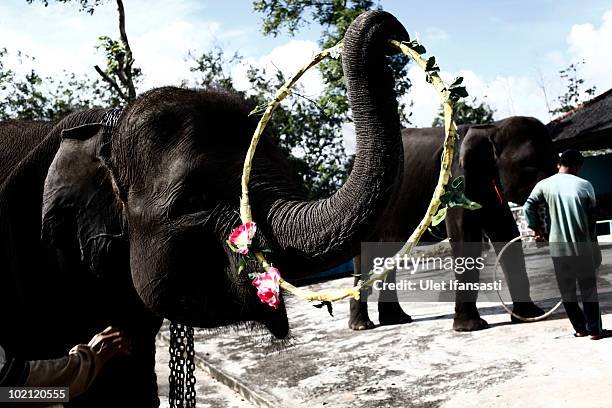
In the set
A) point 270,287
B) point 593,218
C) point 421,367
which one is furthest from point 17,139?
point 593,218

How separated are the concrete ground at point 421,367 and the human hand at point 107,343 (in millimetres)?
1556

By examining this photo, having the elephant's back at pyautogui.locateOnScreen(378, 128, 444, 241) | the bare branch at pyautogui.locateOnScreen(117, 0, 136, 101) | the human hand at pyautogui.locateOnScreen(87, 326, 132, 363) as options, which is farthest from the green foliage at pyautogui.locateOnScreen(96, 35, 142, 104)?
the human hand at pyautogui.locateOnScreen(87, 326, 132, 363)

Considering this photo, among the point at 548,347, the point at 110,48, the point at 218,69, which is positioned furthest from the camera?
the point at 218,69

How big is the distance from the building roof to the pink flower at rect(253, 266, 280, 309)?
15.3m

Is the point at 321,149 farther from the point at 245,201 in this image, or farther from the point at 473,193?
the point at 245,201

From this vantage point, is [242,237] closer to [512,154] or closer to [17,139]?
[17,139]

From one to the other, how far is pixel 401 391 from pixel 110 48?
10.1 metres

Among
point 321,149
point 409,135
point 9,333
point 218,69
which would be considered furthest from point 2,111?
point 9,333

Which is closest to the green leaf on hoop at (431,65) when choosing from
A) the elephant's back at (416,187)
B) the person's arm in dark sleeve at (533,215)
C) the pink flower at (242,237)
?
the pink flower at (242,237)

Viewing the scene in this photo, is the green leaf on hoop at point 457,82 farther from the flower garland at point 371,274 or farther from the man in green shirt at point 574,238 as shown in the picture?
the man in green shirt at point 574,238

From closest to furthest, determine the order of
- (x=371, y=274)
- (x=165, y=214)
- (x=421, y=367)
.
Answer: (x=371, y=274), (x=165, y=214), (x=421, y=367)

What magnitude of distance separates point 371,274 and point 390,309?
644cm

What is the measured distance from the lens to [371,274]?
230 cm

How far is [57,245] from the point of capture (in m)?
2.60
